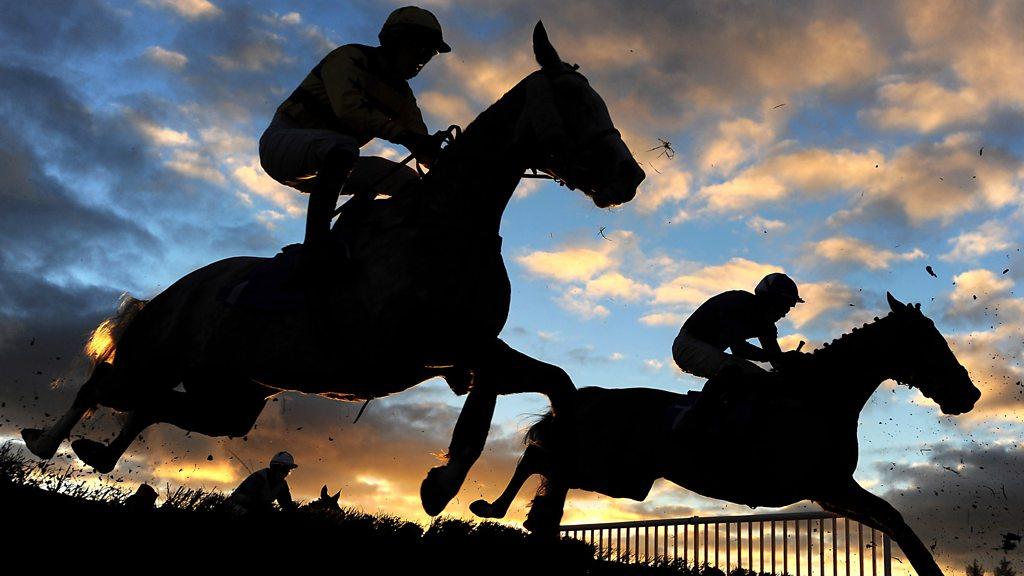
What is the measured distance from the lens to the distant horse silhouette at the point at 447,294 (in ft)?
16.0

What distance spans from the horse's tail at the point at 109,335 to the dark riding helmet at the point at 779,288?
6040 mm

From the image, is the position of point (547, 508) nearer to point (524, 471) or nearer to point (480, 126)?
point (524, 471)

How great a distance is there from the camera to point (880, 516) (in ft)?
28.0

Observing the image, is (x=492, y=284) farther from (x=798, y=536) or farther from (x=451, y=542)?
(x=798, y=536)

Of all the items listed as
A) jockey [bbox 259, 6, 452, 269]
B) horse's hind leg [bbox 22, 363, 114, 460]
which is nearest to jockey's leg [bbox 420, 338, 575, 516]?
jockey [bbox 259, 6, 452, 269]

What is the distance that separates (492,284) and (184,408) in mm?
2207

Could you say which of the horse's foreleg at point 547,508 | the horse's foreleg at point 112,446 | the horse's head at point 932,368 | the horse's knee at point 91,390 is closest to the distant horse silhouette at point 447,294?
the horse's foreleg at point 112,446

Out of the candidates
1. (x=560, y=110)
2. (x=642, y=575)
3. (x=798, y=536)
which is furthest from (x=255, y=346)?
(x=798, y=536)

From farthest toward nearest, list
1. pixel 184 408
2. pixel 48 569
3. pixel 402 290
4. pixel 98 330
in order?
1. pixel 98 330
2. pixel 184 408
3. pixel 402 290
4. pixel 48 569

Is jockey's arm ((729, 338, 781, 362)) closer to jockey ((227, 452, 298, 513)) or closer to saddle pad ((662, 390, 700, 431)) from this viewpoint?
saddle pad ((662, 390, 700, 431))

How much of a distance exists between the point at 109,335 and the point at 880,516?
6.72 metres

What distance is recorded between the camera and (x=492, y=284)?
5.06 metres

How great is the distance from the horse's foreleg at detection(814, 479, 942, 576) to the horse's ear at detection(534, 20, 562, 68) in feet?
18.0

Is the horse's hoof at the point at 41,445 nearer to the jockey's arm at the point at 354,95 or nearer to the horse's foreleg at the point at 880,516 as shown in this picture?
the jockey's arm at the point at 354,95
